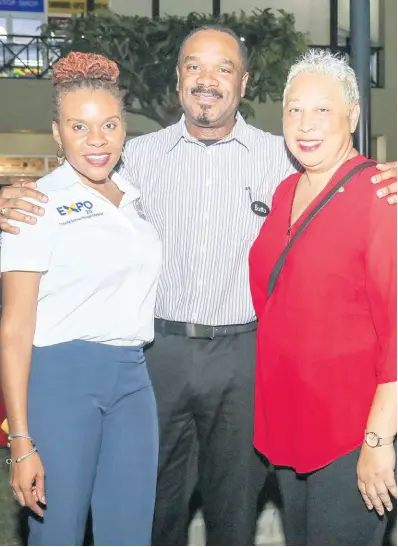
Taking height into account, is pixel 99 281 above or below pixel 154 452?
above

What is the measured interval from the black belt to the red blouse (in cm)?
42

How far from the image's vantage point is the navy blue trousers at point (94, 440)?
102 inches

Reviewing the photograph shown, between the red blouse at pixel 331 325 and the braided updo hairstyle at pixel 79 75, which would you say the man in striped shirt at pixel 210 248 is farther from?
the braided updo hairstyle at pixel 79 75

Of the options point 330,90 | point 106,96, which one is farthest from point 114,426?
point 330,90

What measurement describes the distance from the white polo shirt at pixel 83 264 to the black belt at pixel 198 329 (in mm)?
519

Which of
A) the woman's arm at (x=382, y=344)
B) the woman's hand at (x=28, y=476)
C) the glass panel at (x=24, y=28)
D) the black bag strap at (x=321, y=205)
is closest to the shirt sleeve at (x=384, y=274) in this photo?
the woman's arm at (x=382, y=344)

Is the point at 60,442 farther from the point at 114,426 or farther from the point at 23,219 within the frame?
the point at 23,219

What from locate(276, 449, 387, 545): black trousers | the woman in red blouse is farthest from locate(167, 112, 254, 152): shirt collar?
locate(276, 449, 387, 545): black trousers

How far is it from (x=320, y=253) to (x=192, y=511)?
2.35 m

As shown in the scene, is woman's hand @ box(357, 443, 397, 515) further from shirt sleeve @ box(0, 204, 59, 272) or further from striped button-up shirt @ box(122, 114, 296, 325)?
shirt sleeve @ box(0, 204, 59, 272)

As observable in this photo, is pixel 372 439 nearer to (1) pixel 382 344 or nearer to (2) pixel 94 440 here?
(1) pixel 382 344

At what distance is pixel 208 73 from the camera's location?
3.32 metres

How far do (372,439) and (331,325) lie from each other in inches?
15.5

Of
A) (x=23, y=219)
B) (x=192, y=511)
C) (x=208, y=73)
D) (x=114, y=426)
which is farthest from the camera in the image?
(x=192, y=511)
